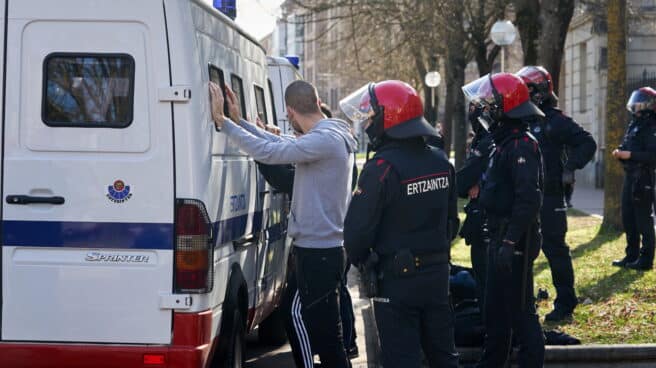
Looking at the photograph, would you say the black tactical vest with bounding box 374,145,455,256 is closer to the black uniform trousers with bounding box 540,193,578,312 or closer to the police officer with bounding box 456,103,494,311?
the police officer with bounding box 456,103,494,311

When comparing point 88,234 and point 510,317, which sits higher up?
point 88,234

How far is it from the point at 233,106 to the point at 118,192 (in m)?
1.08

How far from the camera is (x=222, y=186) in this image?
18.8 ft

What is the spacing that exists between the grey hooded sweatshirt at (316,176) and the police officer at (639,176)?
5.82m

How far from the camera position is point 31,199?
5.36 m

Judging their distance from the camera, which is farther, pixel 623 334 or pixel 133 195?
pixel 623 334

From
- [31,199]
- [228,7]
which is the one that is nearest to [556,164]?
[228,7]

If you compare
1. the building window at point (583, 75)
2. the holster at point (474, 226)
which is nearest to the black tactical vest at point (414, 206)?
the holster at point (474, 226)

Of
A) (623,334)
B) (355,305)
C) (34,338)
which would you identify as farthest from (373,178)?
(355,305)

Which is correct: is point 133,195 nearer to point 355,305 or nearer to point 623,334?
point 623,334

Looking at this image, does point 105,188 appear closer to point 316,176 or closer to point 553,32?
point 316,176

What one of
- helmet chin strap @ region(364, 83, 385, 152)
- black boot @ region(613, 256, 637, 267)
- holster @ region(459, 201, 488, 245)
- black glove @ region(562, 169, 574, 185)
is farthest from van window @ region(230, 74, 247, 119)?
black boot @ region(613, 256, 637, 267)

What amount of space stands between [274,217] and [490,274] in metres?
1.85

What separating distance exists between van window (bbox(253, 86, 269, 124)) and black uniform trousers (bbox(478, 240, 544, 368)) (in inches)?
84.8
